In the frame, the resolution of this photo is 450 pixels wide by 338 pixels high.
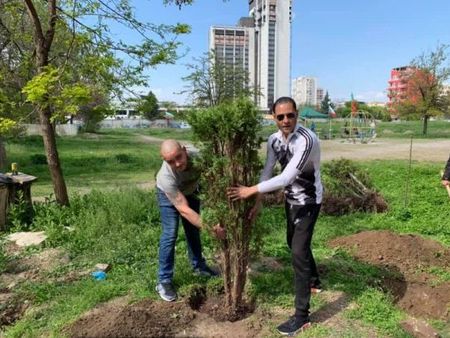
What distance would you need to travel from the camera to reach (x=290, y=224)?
396 centimetres

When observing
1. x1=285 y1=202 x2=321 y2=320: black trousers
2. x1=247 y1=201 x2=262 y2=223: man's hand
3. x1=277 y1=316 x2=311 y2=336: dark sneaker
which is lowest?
x1=277 y1=316 x2=311 y2=336: dark sneaker

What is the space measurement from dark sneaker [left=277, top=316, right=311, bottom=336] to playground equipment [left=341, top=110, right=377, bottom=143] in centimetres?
2797

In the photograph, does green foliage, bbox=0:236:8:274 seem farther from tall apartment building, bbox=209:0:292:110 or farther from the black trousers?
tall apartment building, bbox=209:0:292:110

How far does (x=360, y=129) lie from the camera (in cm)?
3247

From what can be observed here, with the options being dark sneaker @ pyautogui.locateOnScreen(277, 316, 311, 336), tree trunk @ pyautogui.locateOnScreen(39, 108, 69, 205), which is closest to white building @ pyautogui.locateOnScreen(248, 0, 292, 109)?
tree trunk @ pyautogui.locateOnScreen(39, 108, 69, 205)

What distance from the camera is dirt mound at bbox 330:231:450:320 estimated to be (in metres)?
4.47

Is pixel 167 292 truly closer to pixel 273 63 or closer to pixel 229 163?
pixel 229 163

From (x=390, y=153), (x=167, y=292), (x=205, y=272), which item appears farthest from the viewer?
(x=390, y=153)

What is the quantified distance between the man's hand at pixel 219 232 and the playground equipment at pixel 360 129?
28.1 metres

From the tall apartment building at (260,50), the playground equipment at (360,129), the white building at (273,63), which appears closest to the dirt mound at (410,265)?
the tall apartment building at (260,50)

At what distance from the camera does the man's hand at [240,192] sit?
3465 mm

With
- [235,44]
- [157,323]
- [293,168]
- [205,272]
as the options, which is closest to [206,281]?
[205,272]

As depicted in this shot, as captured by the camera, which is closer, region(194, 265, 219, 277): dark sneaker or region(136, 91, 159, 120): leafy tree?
region(194, 265, 219, 277): dark sneaker

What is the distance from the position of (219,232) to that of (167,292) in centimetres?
92
